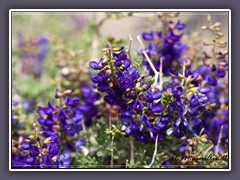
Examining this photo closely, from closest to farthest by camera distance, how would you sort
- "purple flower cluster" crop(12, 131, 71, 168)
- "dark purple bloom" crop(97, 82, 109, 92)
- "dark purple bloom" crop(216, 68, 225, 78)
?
"dark purple bloom" crop(97, 82, 109, 92)
"purple flower cluster" crop(12, 131, 71, 168)
"dark purple bloom" crop(216, 68, 225, 78)

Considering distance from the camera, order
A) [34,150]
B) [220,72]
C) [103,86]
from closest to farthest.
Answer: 1. [103,86]
2. [34,150]
3. [220,72]

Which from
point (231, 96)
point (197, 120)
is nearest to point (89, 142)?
point (197, 120)

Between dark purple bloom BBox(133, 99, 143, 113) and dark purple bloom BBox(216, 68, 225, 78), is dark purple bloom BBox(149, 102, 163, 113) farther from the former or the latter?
dark purple bloom BBox(216, 68, 225, 78)

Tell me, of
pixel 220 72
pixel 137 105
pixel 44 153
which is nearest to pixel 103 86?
pixel 137 105

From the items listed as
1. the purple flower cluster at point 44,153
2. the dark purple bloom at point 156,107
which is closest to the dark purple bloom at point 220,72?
the dark purple bloom at point 156,107

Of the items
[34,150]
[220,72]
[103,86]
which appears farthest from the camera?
[220,72]

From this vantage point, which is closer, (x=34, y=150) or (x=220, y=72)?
(x=34, y=150)

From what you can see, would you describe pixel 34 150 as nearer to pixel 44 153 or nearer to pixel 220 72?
pixel 44 153

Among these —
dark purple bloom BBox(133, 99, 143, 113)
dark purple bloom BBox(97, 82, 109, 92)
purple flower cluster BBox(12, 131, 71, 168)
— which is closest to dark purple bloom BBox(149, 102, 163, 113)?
dark purple bloom BBox(133, 99, 143, 113)

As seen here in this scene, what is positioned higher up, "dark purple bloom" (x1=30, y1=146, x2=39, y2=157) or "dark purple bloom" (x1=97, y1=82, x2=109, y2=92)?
"dark purple bloom" (x1=97, y1=82, x2=109, y2=92)

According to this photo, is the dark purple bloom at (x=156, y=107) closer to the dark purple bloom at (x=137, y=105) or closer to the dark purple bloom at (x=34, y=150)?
the dark purple bloom at (x=137, y=105)

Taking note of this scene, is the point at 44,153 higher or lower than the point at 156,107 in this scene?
lower
